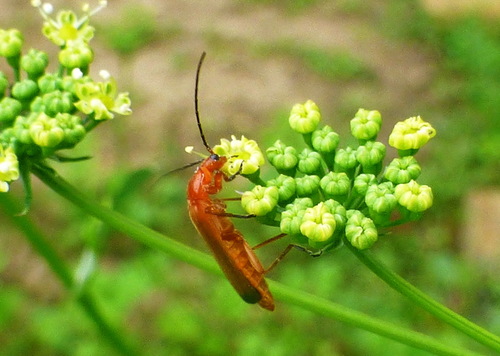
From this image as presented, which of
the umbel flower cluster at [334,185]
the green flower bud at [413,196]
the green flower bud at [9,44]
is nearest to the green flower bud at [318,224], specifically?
the umbel flower cluster at [334,185]

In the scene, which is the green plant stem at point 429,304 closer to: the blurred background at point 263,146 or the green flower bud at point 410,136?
the green flower bud at point 410,136

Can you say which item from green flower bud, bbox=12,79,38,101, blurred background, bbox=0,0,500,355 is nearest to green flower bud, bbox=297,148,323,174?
blurred background, bbox=0,0,500,355

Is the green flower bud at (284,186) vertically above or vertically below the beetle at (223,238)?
above

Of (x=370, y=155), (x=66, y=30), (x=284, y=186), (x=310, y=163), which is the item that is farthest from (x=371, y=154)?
(x=66, y=30)

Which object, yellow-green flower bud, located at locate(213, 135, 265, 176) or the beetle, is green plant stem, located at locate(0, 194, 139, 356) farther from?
yellow-green flower bud, located at locate(213, 135, 265, 176)

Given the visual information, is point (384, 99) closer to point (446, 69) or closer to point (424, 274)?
point (446, 69)

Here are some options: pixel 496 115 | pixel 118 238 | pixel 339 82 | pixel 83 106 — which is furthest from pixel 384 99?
pixel 83 106

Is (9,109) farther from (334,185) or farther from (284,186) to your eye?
(334,185)
